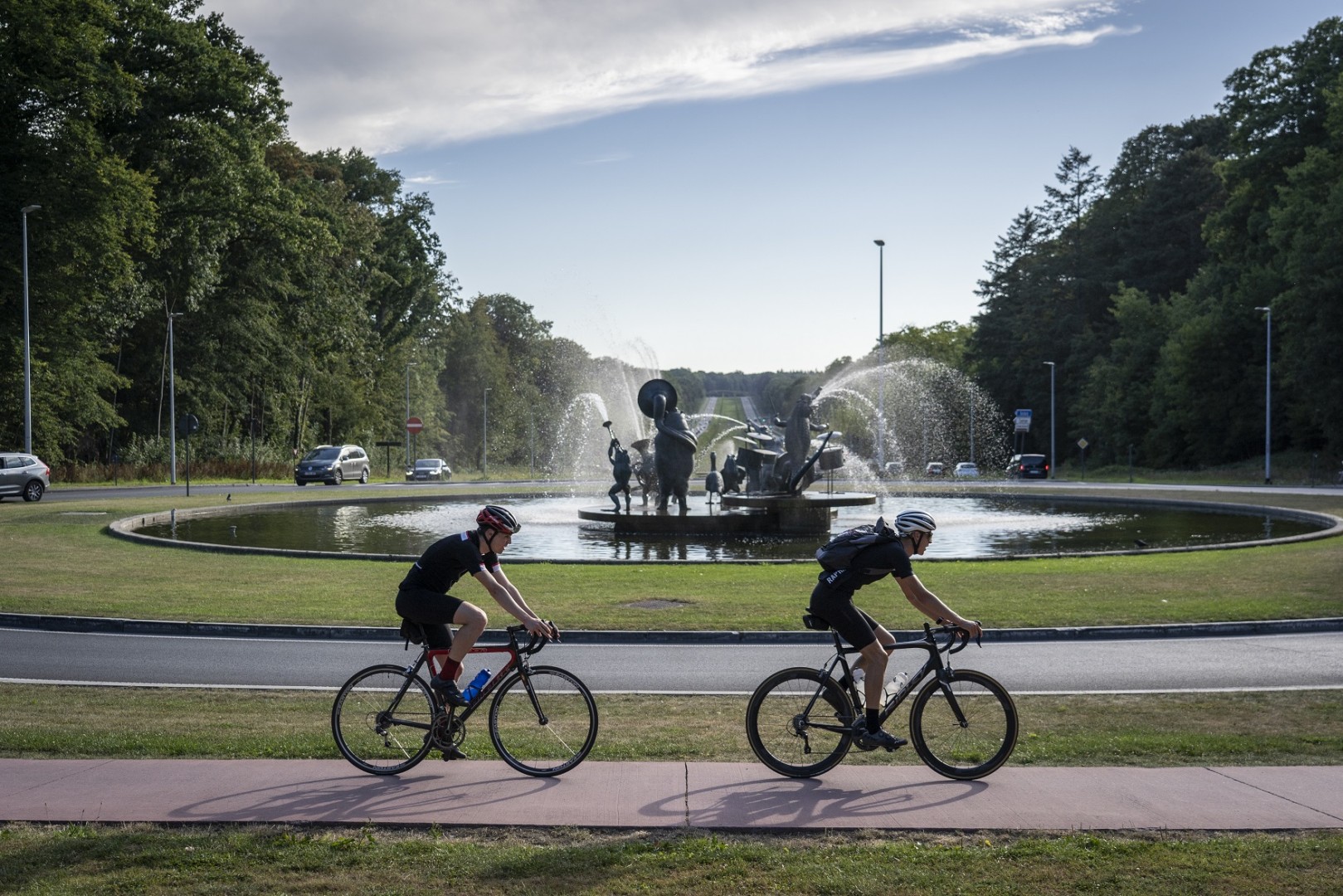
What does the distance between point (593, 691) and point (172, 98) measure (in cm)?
4902

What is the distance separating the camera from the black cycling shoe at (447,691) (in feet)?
25.6

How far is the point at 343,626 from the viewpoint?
14469 millimetres

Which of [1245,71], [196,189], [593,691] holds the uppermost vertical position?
[1245,71]

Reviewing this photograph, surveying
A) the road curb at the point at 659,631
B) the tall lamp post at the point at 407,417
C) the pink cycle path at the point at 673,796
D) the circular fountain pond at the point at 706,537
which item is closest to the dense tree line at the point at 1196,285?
the circular fountain pond at the point at 706,537

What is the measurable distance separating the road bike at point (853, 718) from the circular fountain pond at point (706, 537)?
14.1 m

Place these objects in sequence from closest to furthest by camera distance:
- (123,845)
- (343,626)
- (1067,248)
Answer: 1. (123,845)
2. (343,626)
3. (1067,248)

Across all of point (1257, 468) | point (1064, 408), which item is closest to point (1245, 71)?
point (1257, 468)

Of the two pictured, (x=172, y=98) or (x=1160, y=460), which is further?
(x=1160, y=460)

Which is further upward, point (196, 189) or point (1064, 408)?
point (196, 189)

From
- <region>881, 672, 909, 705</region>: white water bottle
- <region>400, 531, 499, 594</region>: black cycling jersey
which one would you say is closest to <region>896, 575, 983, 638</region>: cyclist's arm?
<region>881, 672, 909, 705</region>: white water bottle

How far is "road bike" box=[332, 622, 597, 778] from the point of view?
→ 7.78m

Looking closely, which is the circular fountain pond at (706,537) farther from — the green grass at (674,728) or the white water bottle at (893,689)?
the white water bottle at (893,689)

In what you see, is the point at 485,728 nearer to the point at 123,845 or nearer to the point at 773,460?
the point at 123,845

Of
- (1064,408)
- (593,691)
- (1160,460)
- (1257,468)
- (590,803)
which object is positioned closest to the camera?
(590,803)
